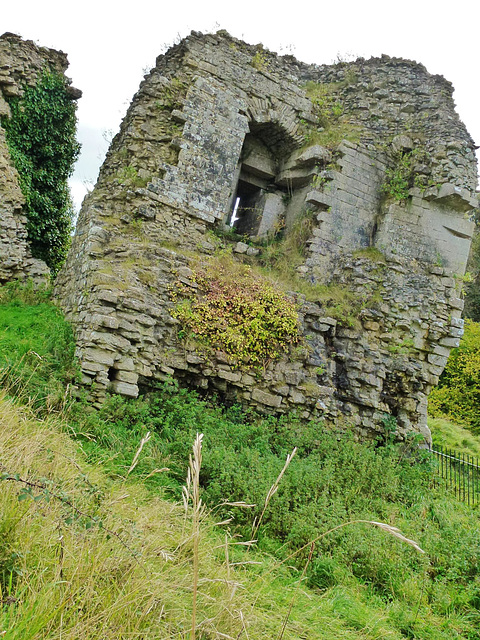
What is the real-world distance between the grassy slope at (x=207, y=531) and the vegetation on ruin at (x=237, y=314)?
1.12 metres

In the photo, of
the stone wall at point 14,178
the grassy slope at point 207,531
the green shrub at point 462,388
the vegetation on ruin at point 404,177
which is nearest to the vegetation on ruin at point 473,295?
the green shrub at point 462,388

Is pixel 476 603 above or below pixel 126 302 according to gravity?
below

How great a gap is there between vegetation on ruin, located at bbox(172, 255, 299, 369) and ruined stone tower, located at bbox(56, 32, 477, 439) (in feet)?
0.60

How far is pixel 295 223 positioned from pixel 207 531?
7.85 metres

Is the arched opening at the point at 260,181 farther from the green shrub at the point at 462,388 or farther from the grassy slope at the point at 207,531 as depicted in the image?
the green shrub at the point at 462,388

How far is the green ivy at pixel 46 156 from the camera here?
1067 cm

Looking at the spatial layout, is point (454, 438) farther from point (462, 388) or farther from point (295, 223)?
point (295, 223)

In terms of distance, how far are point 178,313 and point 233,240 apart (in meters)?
3.29

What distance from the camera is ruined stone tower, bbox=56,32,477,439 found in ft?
23.8

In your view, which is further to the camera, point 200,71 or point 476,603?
point 200,71

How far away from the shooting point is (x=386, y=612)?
12.5 ft

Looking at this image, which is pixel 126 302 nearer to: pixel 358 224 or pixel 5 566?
pixel 5 566

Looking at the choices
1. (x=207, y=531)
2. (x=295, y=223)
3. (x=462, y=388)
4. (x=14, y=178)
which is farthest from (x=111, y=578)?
(x=462, y=388)

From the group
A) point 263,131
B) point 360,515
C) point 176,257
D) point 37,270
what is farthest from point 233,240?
point 360,515
